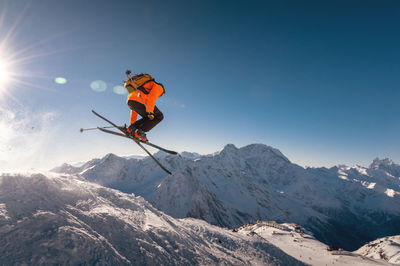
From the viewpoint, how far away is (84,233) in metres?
9.66

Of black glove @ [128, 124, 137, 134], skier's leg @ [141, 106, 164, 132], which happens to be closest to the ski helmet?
skier's leg @ [141, 106, 164, 132]

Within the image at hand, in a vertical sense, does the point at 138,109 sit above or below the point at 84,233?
above

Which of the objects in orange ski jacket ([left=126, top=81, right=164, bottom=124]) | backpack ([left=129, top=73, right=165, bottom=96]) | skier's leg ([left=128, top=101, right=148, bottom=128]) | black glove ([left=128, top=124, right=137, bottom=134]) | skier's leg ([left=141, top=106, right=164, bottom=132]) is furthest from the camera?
skier's leg ([left=141, top=106, right=164, bottom=132])

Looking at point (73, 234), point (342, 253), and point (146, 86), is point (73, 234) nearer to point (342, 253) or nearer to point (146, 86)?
point (146, 86)

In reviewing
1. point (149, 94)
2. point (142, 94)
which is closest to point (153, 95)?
point (149, 94)

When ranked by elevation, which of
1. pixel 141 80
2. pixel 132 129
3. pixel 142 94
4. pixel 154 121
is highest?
pixel 141 80

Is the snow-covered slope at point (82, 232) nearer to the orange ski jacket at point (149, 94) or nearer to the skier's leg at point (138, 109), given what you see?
the skier's leg at point (138, 109)

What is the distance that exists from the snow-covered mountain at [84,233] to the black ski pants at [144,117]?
5.78m

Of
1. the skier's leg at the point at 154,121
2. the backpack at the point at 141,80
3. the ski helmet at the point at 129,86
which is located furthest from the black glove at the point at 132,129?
the backpack at the point at 141,80

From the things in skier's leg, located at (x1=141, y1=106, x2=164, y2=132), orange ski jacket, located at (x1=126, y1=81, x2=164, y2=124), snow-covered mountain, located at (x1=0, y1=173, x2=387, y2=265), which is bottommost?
snow-covered mountain, located at (x1=0, y1=173, x2=387, y2=265)

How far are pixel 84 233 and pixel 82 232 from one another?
0.11m

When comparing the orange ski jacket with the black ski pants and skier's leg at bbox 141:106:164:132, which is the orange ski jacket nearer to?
the black ski pants

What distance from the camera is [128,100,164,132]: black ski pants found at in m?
9.27

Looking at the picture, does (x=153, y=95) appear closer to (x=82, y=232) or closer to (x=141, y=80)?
(x=141, y=80)
